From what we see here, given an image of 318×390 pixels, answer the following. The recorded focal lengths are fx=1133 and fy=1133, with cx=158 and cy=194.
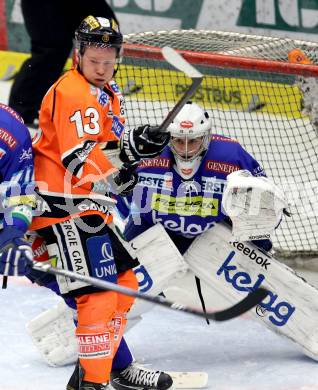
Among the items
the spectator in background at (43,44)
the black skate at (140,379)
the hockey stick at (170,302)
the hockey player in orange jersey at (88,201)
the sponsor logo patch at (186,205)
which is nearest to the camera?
the hockey stick at (170,302)

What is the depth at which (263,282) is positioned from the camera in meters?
3.92

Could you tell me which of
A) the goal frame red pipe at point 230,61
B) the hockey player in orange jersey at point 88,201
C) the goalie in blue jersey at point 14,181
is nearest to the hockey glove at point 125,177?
the hockey player in orange jersey at point 88,201

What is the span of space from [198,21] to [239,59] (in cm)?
260

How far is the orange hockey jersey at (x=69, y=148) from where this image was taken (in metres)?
3.27

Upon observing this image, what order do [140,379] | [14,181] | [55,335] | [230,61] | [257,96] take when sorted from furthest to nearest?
[257,96]
[230,61]
[55,335]
[140,379]
[14,181]

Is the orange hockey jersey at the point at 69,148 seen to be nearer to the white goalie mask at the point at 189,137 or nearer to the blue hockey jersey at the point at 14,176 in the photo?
the blue hockey jersey at the point at 14,176

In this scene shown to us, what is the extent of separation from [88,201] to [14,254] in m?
0.36

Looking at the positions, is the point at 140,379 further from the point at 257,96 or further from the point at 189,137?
the point at 257,96

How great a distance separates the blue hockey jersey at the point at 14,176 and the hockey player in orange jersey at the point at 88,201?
0.11 metres

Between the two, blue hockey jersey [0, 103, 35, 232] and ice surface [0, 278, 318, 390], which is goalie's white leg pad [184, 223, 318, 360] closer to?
ice surface [0, 278, 318, 390]

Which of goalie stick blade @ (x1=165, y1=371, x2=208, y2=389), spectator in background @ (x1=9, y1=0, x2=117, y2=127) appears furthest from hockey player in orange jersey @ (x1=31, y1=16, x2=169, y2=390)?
spectator in background @ (x1=9, y1=0, x2=117, y2=127)

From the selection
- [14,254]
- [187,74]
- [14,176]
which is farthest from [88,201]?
[187,74]

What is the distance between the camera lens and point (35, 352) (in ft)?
13.3

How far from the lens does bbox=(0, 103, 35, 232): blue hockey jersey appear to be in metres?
3.24
